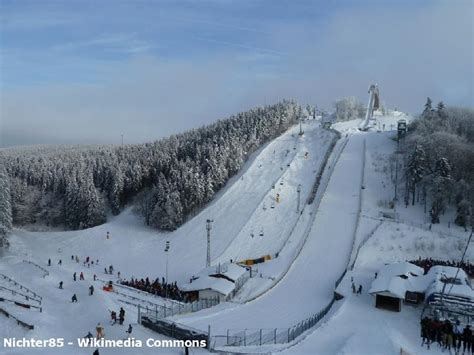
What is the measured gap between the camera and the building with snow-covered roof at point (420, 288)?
94.5 ft

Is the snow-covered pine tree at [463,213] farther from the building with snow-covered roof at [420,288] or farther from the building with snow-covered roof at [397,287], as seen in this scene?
the building with snow-covered roof at [397,287]

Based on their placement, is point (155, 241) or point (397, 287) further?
point (155, 241)

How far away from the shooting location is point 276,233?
48.7 m

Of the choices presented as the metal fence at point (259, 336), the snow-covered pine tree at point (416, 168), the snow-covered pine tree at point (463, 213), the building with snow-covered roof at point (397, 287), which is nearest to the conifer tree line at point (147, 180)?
the snow-covered pine tree at point (416, 168)

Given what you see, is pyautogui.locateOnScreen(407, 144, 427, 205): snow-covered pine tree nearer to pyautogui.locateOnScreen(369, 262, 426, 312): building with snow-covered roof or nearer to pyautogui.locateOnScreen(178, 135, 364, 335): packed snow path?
pyautogui.locateOnScreen(178, 135, 364, 335): packed snow path

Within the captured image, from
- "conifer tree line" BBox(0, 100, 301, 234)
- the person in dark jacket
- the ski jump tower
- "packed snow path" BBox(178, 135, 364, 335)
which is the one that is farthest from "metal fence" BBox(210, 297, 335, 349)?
the ski jump tower

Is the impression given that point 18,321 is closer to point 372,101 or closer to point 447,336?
point 447,336

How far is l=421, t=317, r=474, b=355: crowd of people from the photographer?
2259 cm

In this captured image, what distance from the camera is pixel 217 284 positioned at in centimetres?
3381

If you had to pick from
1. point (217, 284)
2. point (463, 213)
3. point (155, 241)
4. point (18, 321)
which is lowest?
point (155, 241)

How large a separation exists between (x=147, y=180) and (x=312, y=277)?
39.3m

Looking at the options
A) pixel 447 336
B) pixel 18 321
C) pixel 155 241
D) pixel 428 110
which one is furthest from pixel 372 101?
pixel 18 321

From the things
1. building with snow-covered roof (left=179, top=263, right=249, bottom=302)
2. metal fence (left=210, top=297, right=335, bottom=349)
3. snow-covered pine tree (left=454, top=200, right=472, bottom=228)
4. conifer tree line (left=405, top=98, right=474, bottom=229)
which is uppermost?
conifer tree line (left=405, top=98, right=474, bottom=229)

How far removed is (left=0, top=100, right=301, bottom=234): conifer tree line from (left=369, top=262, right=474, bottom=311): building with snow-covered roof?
30.1 m
